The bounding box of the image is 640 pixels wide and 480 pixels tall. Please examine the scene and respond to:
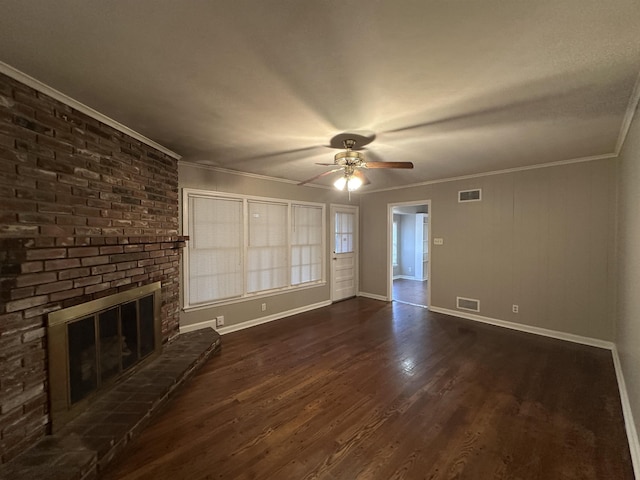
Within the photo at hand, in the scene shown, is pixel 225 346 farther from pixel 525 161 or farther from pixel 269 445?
pixel 525 161

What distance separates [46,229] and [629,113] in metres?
4.38

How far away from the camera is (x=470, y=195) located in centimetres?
447

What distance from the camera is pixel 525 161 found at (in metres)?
3.62

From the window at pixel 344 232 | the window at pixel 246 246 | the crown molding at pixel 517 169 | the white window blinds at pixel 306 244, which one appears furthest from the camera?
the window at pixel 344 232

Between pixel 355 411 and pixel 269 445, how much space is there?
0.74m

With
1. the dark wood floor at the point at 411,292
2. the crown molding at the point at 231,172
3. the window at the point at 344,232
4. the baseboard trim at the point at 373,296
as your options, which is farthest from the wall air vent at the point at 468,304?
the crown molding at the point at 231,172

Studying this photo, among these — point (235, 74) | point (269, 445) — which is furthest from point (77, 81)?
point (269, 445)

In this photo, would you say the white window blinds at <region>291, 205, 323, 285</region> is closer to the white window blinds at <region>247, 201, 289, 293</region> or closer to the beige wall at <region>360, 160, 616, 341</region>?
the white window blinds at <region>247, 201, 289, 293</region>

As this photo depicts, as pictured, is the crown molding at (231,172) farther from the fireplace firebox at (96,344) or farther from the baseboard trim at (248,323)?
the baseboard trim at (248,323)

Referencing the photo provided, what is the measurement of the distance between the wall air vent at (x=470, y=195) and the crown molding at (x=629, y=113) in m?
1.61

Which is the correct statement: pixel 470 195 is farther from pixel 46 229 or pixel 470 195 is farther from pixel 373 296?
pixel 46 229

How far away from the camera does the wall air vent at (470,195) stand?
438 cm

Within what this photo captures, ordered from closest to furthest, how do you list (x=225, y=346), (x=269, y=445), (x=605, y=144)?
(x=269, y=445) → (x=605, y=144) → (x=225, y=346)

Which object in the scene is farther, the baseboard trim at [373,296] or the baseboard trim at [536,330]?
the baseboard trim at [373,296]
